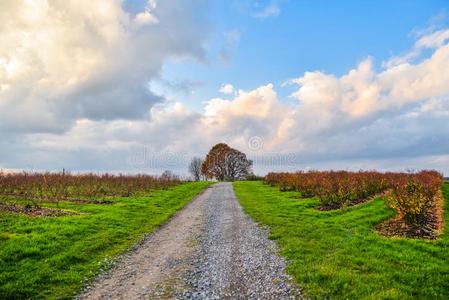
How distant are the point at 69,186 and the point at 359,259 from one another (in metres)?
33.7

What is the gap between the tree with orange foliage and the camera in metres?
95.6

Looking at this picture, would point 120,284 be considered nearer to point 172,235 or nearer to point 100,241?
point 100,241

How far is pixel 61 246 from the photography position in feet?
50.8

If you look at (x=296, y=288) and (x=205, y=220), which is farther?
(x=205, y=220)

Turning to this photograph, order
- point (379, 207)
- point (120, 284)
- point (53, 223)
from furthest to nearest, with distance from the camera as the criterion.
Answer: point (379, 207)
point (53, 223)
point (120, 284)

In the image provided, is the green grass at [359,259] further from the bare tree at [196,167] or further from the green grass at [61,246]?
the bare tree at [196,167]

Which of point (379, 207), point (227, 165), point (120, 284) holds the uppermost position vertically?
point (227, 165)

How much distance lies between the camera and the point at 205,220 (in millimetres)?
23766

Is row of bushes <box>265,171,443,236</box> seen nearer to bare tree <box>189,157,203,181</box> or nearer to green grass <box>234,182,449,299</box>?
green grass <box>234,182,449,299</box>

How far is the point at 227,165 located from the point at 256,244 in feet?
261

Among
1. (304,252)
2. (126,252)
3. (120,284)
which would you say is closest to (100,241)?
(126,252)

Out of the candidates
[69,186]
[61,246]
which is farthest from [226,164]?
[61,246]

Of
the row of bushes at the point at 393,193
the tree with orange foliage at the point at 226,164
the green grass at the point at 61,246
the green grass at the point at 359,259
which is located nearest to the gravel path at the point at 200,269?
the green grass at the point at 359,259

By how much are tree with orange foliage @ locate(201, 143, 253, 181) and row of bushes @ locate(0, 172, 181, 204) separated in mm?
45960
